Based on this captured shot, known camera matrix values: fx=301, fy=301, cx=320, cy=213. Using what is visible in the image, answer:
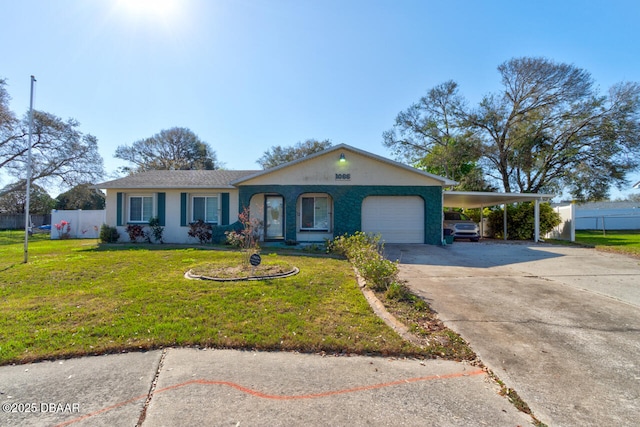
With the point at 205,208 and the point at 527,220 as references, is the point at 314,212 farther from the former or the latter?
the point at 527,220

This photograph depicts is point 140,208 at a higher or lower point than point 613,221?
higher

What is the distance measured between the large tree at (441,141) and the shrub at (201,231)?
62.5 ft

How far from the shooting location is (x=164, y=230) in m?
14.0

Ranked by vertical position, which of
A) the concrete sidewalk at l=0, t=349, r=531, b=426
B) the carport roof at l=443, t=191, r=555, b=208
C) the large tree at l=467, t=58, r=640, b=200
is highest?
the large tree at l=467, t=58, r=640, b=200

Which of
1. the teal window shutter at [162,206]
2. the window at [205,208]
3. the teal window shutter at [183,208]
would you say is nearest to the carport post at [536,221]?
the window at [205,208]

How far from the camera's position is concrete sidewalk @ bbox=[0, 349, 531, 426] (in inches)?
89.0

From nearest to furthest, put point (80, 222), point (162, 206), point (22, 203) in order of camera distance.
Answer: point (162, 206), point (80, 222), point (22, 203)

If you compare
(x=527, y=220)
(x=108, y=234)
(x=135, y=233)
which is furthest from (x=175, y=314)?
(x=527, y=220)

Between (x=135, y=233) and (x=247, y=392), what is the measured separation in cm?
1345

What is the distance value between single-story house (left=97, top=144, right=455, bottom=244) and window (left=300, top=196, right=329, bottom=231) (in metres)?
0.05

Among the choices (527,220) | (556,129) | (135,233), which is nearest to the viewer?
(135,233)

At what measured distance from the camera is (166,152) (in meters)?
36.3

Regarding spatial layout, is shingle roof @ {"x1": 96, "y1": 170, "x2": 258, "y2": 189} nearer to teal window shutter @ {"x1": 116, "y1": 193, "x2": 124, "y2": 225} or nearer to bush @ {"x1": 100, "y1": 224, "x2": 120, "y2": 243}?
teal window shutter @ {"x1": 116, "y1": 193, "x2": 124, "y2": 225}

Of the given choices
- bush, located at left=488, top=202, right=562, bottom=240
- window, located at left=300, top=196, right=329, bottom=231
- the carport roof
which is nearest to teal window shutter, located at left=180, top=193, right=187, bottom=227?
window, located at left=300, top=196, right=329, bottom=231
